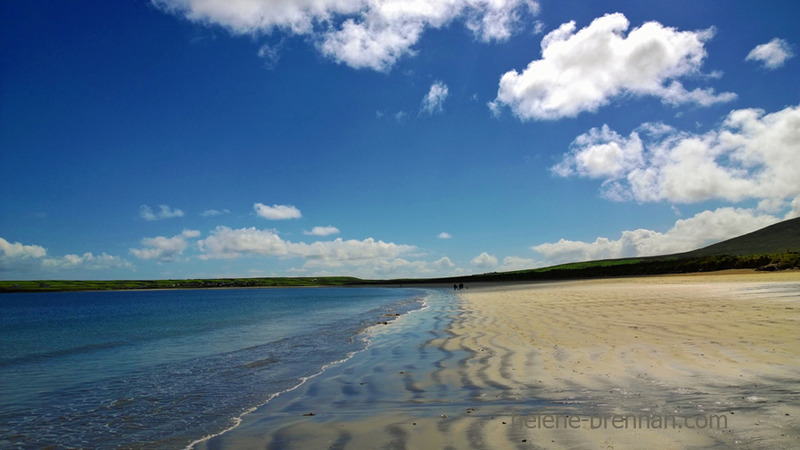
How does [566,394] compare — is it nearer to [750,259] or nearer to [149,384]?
[149,384]

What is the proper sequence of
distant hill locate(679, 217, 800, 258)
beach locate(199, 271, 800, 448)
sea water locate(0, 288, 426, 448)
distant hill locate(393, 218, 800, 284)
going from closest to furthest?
beach locate(199, 271, 800, 448) → sea water locate(0, 288, 426, 448) → distant hill locate(393, 218, 800, 284) → distant hill locate(679, 217, 800, 258)

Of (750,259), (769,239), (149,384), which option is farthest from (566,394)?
(769,239)

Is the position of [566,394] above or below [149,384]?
above

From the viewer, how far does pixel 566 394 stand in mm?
7758

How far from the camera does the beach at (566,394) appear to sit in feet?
18.6

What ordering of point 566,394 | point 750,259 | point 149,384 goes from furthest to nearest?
1. point 750,259
2. point 149,384
3. point 566,394

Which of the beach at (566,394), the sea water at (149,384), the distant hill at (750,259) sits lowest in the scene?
the sea water at (149,384)

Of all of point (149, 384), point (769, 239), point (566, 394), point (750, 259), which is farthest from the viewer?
point (769, 239)

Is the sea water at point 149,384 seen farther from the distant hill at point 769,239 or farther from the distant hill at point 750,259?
the distant hill at point 769,239

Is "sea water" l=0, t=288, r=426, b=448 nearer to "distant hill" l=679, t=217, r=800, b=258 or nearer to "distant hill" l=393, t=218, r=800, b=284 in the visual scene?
"distant hill" l=393, t=218, r=800, b=284

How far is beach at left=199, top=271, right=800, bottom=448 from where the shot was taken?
224 inches

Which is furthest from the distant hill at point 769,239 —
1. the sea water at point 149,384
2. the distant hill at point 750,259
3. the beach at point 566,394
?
the sea water at point 149,384

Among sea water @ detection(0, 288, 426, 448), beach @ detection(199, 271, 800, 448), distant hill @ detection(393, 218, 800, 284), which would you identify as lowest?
sea water @ detection(0, 288, 426, 448)

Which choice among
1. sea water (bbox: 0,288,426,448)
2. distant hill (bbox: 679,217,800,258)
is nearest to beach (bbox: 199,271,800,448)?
sea water (bbox: 0,288,426,448)
